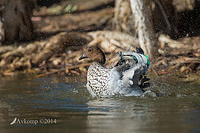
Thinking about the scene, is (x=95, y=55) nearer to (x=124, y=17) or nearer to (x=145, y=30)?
(x=145, y=30)

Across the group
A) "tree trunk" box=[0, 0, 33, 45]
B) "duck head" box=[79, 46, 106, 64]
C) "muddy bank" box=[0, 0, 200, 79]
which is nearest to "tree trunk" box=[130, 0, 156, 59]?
"muddy bank" box=[0, 0, 200, 79]

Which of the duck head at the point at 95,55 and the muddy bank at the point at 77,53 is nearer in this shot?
the duck head at the point at 95,55

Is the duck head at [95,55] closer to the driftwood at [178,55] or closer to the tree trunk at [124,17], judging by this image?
the driftwood at [178,55]

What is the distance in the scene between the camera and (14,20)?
1130cm

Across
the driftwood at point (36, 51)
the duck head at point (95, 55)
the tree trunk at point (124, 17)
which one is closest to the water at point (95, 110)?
the duck head at point (95, 55)

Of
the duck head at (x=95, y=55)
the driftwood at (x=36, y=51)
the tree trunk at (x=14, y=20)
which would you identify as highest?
the tree trunk at (x=14, y=20)

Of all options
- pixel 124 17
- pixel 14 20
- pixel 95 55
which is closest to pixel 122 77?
pixel 95 55

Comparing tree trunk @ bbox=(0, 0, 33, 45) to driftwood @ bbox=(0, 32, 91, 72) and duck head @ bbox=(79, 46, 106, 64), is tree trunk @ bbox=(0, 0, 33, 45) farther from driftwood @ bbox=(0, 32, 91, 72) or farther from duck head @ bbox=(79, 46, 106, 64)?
duck head @ bbox=(79, 46, 106, 64)

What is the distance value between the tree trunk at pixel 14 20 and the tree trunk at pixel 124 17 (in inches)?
103

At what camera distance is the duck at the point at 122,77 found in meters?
6.07

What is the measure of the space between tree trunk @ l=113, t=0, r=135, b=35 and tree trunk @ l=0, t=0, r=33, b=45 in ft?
8.55

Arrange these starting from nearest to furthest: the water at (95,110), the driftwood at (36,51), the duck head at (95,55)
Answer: the water at (95,110) < the duck head at (95,55) < the driftwood at (36,51)

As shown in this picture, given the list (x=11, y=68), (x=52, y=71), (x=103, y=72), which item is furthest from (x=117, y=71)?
(x=11, y=68)

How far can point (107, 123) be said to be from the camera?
4.36 m
